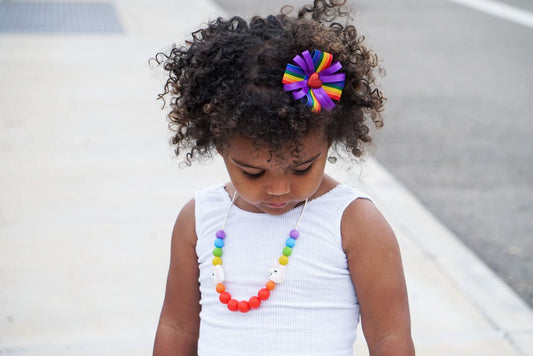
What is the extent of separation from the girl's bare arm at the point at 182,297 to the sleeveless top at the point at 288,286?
0.06 m

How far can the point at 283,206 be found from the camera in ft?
5.80

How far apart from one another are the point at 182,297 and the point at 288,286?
303 mm

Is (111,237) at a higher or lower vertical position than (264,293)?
lower

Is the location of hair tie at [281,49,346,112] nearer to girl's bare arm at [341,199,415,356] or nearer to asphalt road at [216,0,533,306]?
girl's bare arm at [341,199,415,356]

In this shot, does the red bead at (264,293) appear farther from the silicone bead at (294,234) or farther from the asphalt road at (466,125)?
the asphalt road at (466,125)

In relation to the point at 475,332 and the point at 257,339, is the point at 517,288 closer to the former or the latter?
the point at 475,332

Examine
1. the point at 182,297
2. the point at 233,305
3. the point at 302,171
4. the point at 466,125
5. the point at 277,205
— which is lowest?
the point at 466,125

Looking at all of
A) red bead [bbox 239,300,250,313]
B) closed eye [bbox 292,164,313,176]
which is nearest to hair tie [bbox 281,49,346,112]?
closed eye [bbox 292,164,313,176]

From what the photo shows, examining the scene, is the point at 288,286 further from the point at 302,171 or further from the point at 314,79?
the point at 314,79

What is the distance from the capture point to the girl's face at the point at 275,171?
64.1 inches

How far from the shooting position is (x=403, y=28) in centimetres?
928

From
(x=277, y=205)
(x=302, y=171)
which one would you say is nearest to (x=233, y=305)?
(x=277, y=205)

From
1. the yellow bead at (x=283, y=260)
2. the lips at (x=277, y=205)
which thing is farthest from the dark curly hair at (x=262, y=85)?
the yellow bead at (x=283, y=260)

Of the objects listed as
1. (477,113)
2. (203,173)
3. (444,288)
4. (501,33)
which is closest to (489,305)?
(444,288)
